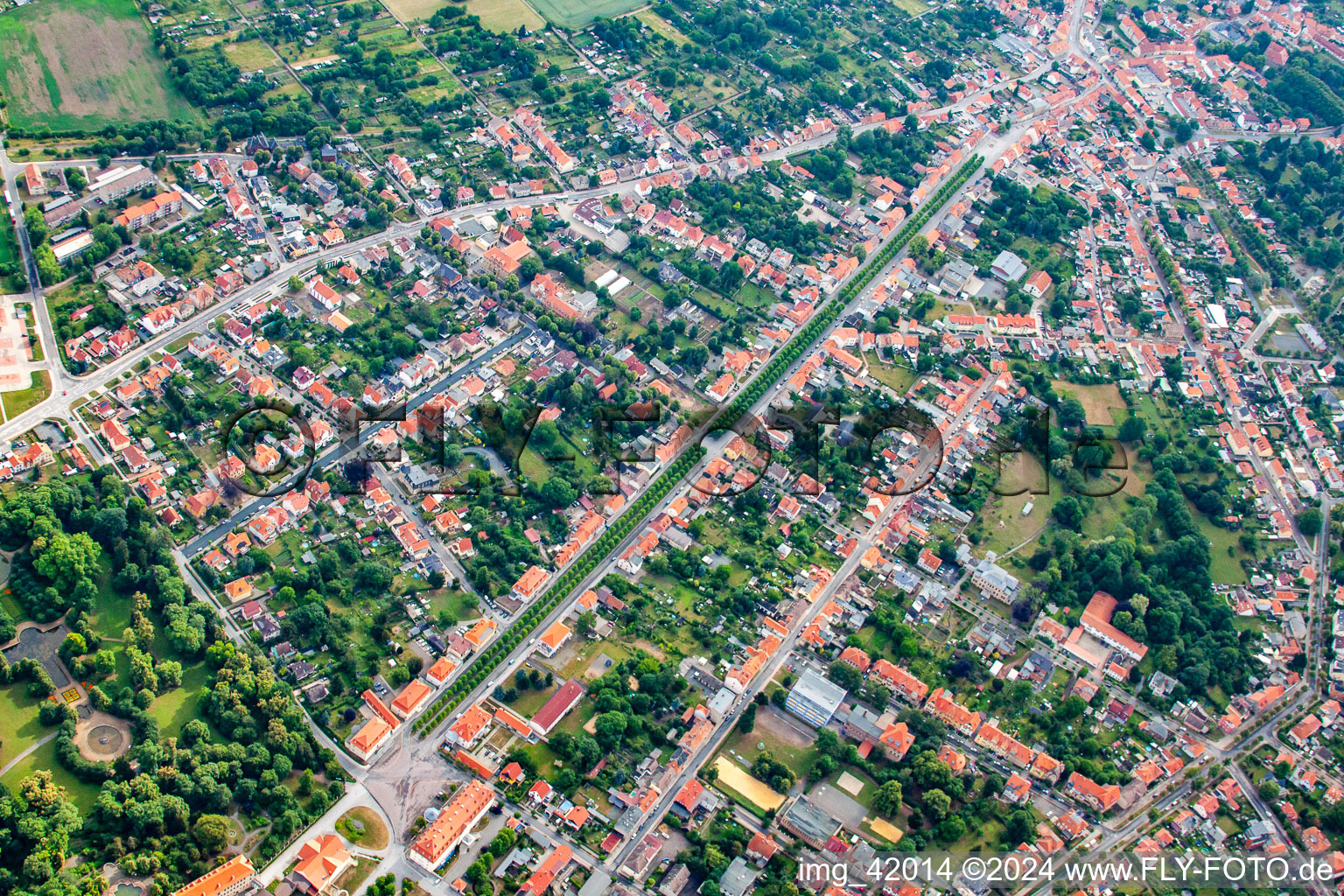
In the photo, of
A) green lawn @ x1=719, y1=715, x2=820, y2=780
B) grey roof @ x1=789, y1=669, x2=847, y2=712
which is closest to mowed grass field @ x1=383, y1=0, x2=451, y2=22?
grey roof @ x1=789, y1=669, x2=847, y2=712

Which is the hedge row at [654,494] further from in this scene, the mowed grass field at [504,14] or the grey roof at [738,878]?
the mowed grass field at [504,14]

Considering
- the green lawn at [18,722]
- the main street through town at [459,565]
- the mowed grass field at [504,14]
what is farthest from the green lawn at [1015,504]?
the mowed grass field at [504,14]

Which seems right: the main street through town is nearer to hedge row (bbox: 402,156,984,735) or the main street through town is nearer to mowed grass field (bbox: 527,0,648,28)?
hedge row (bbox: 402,156,984,735)

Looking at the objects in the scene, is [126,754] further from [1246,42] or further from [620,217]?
[1246,42]

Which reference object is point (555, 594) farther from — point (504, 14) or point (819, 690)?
point (504, 14)

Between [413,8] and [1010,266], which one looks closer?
[1010,266]

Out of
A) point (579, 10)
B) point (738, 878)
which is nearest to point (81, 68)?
point (579, 10)

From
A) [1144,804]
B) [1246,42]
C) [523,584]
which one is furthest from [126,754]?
[1246,42]
